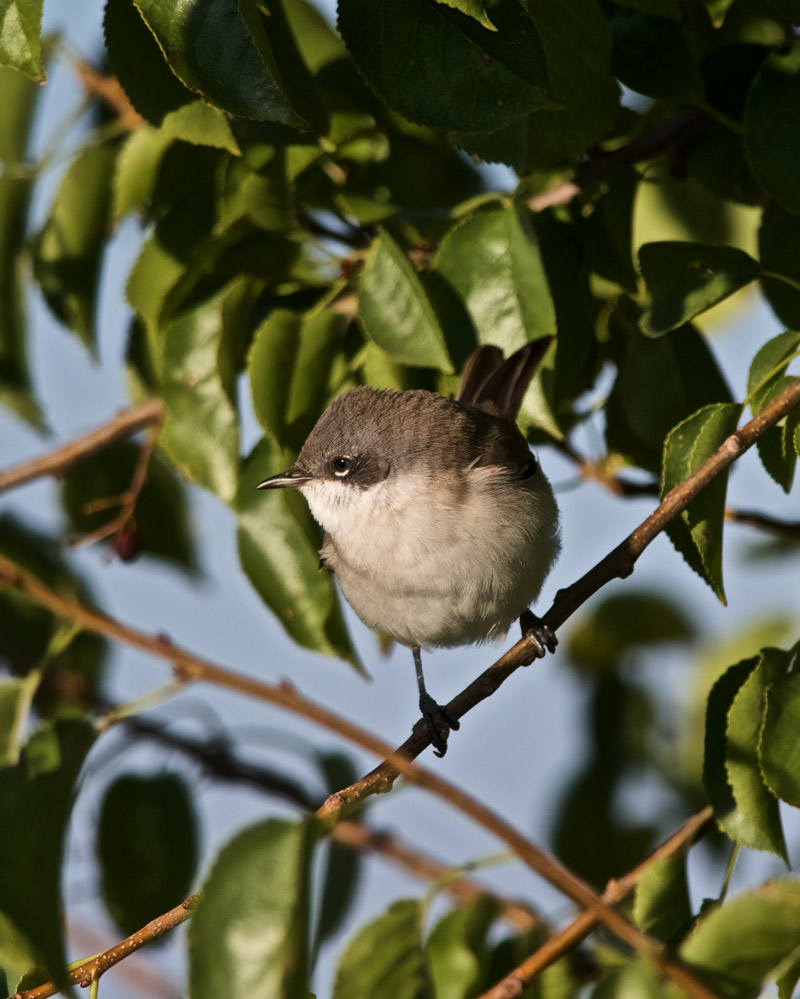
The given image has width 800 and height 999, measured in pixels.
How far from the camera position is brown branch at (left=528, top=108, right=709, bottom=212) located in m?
2.78

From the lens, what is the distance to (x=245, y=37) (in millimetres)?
2047

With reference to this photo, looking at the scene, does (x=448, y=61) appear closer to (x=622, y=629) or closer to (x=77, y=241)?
(x=77, y=241)

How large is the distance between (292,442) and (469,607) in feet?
2.28

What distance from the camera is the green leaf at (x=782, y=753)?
2.05m

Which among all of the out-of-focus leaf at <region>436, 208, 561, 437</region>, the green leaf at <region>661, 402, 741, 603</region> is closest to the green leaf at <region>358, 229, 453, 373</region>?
the out-of-focus leaf at <region>436, 208, 561, 437</region>

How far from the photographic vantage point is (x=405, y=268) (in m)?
2.56

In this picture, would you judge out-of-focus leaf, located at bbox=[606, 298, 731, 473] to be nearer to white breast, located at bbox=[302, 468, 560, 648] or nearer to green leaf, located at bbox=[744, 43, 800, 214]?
green leaf, located at bbox=[744, 43, 800, 214]

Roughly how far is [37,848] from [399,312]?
52.2 inches

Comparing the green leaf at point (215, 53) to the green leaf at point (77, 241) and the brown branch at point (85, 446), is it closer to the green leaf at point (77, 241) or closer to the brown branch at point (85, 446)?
the green leaf at point (77, 241)

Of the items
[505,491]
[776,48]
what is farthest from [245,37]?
[505,491]

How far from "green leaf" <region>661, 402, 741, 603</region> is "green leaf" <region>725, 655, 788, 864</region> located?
19 cm

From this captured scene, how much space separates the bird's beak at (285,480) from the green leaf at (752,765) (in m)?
1.21

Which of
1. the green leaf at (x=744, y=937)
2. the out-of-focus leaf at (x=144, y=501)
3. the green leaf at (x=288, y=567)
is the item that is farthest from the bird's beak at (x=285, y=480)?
the green leaf at (x=744, y=937)

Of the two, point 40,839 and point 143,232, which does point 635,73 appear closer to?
point 143,232
